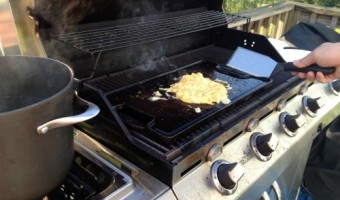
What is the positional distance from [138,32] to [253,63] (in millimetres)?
593

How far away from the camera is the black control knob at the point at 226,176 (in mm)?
949

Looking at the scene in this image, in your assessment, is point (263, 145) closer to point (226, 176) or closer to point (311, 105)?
point (226, 176)

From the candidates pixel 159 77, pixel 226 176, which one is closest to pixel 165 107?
pixel 159 77

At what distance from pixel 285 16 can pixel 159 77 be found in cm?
292

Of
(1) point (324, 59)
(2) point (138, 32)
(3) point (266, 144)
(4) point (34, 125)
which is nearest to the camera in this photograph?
(4) point (34, 125)

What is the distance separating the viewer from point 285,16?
147 inches

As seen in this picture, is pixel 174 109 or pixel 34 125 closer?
pixel 34 125

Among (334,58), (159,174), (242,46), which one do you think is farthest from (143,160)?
(242,46)

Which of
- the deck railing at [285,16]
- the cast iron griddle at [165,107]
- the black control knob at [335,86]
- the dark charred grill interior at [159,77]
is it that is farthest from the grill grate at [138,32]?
the deck railing at [285,16]

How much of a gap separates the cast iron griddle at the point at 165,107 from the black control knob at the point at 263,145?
0.16 metres

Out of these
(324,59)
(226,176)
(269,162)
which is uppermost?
(324,59)

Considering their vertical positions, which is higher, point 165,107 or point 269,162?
point 165,107

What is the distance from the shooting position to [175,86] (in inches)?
53.4

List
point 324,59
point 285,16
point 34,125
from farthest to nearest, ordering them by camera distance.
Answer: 1. point 285,16
2. point 324,59
3. point 34,125
